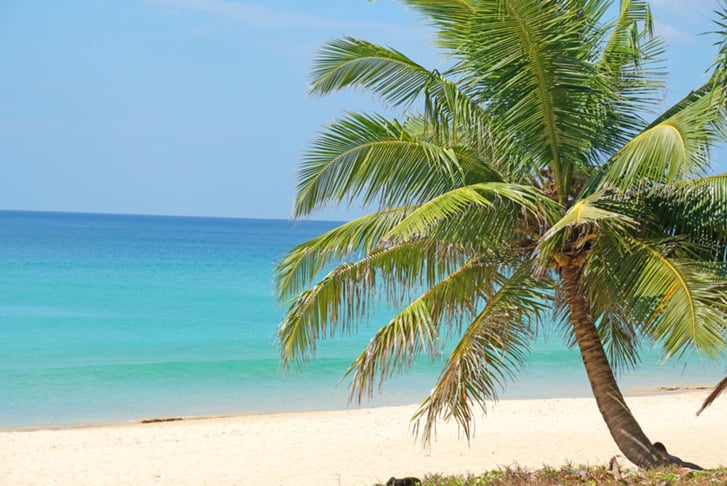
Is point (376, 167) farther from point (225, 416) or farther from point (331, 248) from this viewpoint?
point (225, 416)

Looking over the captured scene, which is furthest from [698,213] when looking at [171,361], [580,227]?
[171,361]

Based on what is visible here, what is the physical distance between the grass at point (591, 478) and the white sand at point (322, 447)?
246 cm

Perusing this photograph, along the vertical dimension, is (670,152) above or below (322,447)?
above

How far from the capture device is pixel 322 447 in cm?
1184

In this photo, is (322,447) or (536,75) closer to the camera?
(536,75)

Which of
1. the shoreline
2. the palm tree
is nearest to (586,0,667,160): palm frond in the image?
the palm tree

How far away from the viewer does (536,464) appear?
10.4 metres

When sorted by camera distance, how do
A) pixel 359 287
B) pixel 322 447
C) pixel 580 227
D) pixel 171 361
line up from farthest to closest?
pixel 171 361
pixel 322 447
pixel 359 287
pixel 580 227

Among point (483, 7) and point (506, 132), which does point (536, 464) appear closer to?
point (506, 132)

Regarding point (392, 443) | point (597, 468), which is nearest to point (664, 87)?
point (597, 468)

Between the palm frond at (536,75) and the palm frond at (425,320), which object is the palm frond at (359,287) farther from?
the palm frond at (536,75)

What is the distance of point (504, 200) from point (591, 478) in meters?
2.17

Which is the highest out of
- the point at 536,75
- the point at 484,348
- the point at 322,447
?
the point at 536,75

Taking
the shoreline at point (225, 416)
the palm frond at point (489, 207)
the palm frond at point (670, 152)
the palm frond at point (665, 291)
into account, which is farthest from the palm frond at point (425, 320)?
the shoreline at point (225, 416)
